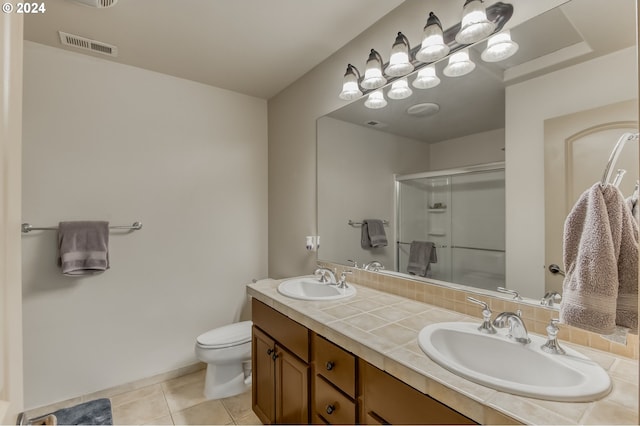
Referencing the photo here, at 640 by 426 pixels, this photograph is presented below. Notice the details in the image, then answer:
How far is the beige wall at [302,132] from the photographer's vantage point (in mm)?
1640

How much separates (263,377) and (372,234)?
1.06 meters

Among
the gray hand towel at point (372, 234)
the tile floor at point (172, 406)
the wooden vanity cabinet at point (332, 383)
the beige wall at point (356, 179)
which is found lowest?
the tile floor at point (172, 406)

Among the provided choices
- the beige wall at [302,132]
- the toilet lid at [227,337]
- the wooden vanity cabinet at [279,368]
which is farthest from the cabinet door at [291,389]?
the beige wall at [302,132]

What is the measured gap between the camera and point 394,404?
2.98 feet

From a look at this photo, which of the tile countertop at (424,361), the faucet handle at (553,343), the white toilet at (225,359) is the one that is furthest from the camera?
the white toilet at (225,359)

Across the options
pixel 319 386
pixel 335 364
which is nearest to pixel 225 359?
pixel 319 386

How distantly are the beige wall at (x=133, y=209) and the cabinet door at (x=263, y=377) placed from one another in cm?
92

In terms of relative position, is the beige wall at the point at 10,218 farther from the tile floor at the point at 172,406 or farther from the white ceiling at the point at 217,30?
the tile floor at the point at 172,406

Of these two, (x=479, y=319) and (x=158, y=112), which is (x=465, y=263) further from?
(x=158, y=112)

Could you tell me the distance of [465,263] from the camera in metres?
1.39

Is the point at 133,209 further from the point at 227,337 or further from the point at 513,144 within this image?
the point at 513,144

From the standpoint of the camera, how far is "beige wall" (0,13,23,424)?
511 mm

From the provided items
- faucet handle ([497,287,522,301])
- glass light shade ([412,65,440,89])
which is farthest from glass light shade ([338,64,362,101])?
faucet handle ([497,287,522,301])

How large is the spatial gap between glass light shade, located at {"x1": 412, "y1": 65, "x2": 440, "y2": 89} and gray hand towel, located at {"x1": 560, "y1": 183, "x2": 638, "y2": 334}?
0.94 m
